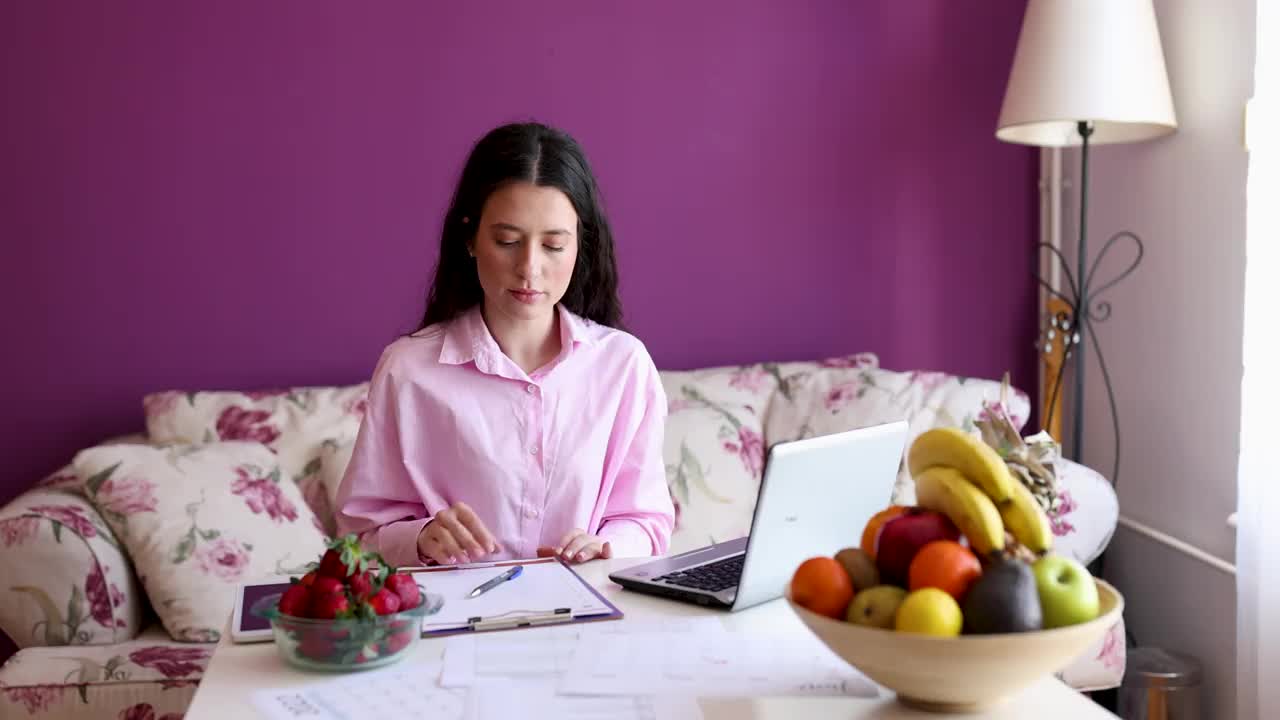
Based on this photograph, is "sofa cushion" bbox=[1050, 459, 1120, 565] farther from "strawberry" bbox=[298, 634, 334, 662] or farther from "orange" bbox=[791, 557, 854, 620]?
"strawberry" bbox=[298, 634, 334, 662]

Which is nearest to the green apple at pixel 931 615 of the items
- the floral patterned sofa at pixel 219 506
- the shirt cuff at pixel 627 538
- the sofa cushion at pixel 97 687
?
the shirt cuff at pixel 627 538

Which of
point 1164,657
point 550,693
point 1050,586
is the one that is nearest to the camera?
point 1050,586

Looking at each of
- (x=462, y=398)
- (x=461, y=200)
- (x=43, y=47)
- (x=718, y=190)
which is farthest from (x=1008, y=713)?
(x=43, y=47)

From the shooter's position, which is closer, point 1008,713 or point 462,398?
point 1008,713

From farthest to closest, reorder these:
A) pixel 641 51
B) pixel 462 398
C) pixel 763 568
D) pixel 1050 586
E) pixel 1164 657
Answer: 1. pixel 641 51
2. pixel 1164 657
3. pixel 462 398
4. pixel 763 568
5. pixel 1050 586

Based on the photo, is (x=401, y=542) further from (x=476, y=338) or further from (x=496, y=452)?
(x=476, y=338)

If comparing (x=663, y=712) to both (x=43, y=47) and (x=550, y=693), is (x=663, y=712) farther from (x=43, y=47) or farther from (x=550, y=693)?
(x=43, y=47)

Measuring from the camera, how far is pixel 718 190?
3.14 m

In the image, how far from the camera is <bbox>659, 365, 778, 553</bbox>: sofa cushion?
267 centimetres

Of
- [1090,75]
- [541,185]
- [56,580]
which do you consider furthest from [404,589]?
[1090,75]

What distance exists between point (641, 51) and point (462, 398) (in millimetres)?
1610

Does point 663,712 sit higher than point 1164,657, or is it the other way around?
point 663,712

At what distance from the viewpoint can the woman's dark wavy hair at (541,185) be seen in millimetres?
1739

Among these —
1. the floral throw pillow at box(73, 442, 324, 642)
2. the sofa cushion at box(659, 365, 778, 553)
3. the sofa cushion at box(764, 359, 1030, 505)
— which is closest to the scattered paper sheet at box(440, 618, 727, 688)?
the floral throw pillow at box(73, 442, 324, 642)
